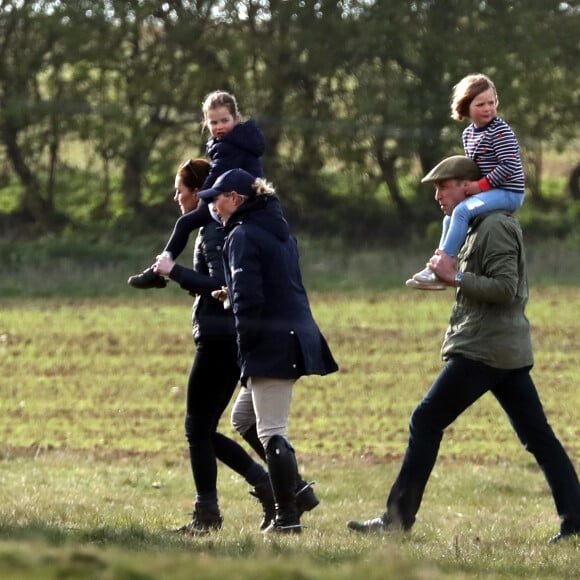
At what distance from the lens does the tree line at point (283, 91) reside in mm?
27656

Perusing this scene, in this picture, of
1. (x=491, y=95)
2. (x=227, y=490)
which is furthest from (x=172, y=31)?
(x=491, y=95)

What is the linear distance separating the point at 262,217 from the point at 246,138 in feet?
1.77

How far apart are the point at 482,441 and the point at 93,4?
18109 mm

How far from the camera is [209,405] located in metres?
7.31

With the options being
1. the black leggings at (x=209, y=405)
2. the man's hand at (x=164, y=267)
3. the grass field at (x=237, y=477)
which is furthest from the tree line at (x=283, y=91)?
the man's hand at (x=164, y=267)

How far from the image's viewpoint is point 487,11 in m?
29.0

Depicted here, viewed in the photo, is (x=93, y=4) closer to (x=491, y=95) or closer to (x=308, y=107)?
(x=308, y=107)

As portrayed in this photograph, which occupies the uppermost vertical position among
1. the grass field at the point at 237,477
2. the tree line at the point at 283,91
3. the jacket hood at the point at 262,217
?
the tree line at the point at 283,91

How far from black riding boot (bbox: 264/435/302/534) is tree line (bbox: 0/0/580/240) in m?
21.1

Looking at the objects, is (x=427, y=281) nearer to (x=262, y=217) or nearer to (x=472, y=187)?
(x=472, y=187)

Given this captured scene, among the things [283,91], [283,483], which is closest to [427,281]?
[283,483]

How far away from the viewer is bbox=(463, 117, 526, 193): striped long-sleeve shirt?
6875mm

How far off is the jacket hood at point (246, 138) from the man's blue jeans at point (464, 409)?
1.41m

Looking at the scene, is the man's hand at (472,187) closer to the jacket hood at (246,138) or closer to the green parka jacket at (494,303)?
the green parka jacket at (494,303)
